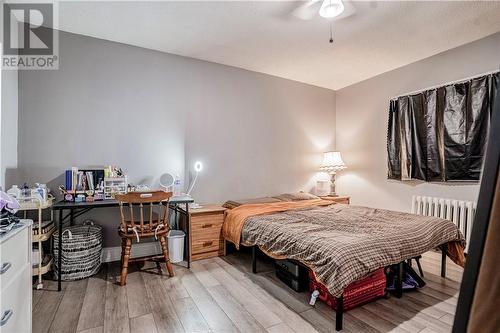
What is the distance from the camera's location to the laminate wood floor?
5.77 ft

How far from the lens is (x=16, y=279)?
1.33 m

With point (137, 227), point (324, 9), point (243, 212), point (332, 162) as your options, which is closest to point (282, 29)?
point (324, 9)

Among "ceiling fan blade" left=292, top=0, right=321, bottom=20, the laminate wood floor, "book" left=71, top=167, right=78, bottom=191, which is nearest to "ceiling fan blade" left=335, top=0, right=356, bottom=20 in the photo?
"ceiling fan blade" left=292, top=0, right=321, bottom=20

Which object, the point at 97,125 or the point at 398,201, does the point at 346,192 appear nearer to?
the point at 398,201

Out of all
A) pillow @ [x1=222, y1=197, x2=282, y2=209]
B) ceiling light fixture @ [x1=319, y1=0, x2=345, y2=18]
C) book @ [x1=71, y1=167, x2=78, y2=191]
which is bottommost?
pillow @ [x1=222, y1=197, x2=282, y2=209]

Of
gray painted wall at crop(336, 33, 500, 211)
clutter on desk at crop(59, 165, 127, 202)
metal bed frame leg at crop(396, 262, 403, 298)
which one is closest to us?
metal bed frame leg at crop(396, 262, 403, 298)

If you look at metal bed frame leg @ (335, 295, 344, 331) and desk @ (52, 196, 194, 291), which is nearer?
metal bed frame leg @ (335, 295, 344, 331)

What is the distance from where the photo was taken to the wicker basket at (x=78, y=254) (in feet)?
7.93

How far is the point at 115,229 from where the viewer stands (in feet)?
9.73

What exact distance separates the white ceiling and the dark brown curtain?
1.83 ft

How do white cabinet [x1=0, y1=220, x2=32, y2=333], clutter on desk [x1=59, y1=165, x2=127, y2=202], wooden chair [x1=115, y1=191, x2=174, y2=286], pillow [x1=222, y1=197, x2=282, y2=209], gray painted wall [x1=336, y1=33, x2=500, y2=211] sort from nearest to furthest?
white cabinet [x1=0, y1=220, x2=32, y2=333], wooden chair [x1=115, y1=191, x2=174, y2=286], clutter on desk [x1=59, y1=165, x2=127, y2=202], gray painted wall [x1=336, y1=33, x2=500, y2=211], pillow [x1=222, y1=197, x2=282, y2=209]

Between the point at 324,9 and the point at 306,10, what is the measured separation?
8.7 inches

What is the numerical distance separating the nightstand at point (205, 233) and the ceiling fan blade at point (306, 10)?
2.23 metres

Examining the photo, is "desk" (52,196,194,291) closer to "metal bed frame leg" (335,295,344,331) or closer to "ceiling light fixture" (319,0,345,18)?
"metal bed frame leg" (335,295,344,331)
